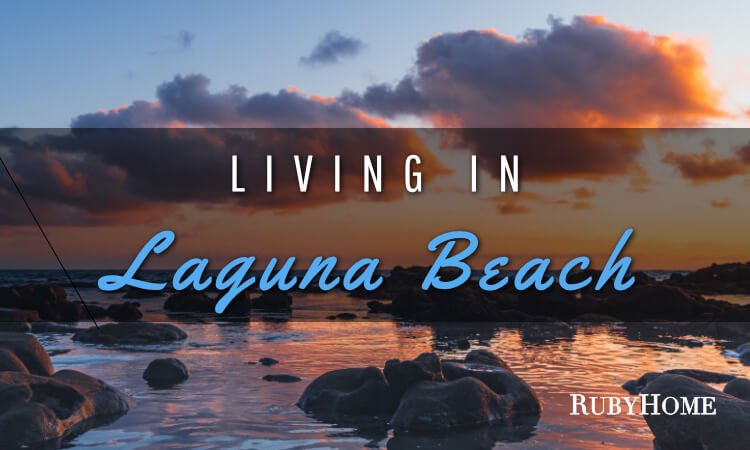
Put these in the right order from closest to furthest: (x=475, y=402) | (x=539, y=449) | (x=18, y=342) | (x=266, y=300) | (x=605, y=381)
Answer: (x=539, y=449) → (x=475, y=402) → (x=18, y=342) → (x=605, y=381) → (x=266, y=300)

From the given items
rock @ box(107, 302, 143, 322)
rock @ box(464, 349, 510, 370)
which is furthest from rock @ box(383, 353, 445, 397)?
rock @ box(107, 302, 143, 322)

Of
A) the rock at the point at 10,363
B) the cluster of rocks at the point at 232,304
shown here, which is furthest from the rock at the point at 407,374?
the cluster of rocks at the point at 232,304

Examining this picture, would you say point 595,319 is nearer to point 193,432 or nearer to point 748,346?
point 748,346

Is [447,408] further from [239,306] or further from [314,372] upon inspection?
[239,306]

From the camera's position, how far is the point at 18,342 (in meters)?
14.3

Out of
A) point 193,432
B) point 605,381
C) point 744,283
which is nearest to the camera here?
point 193,432

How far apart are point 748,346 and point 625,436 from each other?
13015mm

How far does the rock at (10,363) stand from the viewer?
511 inches

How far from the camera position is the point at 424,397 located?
463 inches

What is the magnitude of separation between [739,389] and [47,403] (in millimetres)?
12808

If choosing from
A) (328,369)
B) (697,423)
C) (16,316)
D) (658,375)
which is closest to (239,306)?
(16,316)

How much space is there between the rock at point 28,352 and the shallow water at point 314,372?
67.0 inches

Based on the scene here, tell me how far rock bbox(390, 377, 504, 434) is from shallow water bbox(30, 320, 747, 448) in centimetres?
50

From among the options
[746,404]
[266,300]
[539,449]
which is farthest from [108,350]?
[266,300]
